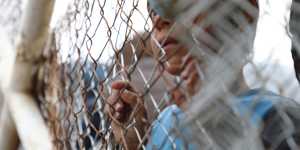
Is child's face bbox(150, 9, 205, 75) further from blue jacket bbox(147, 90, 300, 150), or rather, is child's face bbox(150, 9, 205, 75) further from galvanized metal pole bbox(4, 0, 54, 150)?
galvanized metal pole bbox(4, 0, 54, 150)

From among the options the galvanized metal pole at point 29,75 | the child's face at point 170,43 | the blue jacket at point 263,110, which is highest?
the galvanized metal pole at point 29,75

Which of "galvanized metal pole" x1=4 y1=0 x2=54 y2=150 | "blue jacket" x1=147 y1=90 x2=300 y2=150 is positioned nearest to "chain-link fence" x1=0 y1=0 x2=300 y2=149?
"blue jacket" x1=147 y1=90 x2=300 y2=150

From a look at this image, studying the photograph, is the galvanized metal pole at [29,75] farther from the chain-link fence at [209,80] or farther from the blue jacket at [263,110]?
the blue jacket at [263,110]

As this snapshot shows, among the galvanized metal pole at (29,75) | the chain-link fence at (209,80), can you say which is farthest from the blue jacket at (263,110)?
the galvanized metal pole at (29,75)

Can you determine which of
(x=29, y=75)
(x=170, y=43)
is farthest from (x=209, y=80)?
(x=29, y=75)

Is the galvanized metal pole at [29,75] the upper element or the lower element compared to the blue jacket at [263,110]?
upper

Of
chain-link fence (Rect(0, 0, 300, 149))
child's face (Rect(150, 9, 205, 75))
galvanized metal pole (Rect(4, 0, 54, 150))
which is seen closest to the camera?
chain-link fence (Rect(0, 0, 300, 149))

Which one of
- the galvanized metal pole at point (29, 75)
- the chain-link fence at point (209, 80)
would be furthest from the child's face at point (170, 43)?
the galvanized metal pole at point (29, 75)

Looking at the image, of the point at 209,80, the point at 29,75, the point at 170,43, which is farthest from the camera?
the point at 29,75

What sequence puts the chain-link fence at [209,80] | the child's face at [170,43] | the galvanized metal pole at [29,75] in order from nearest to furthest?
the chain-link fence at [209,80] < the child's face at [170,43] < the galvanized metal pole at [29,75]

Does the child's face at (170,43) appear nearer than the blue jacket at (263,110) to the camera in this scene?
No

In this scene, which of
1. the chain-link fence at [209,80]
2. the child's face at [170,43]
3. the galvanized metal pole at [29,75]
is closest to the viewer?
the chain-link fence at [209,80]

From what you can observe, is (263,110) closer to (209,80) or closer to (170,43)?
(209,80)

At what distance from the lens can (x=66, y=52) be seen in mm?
1573
